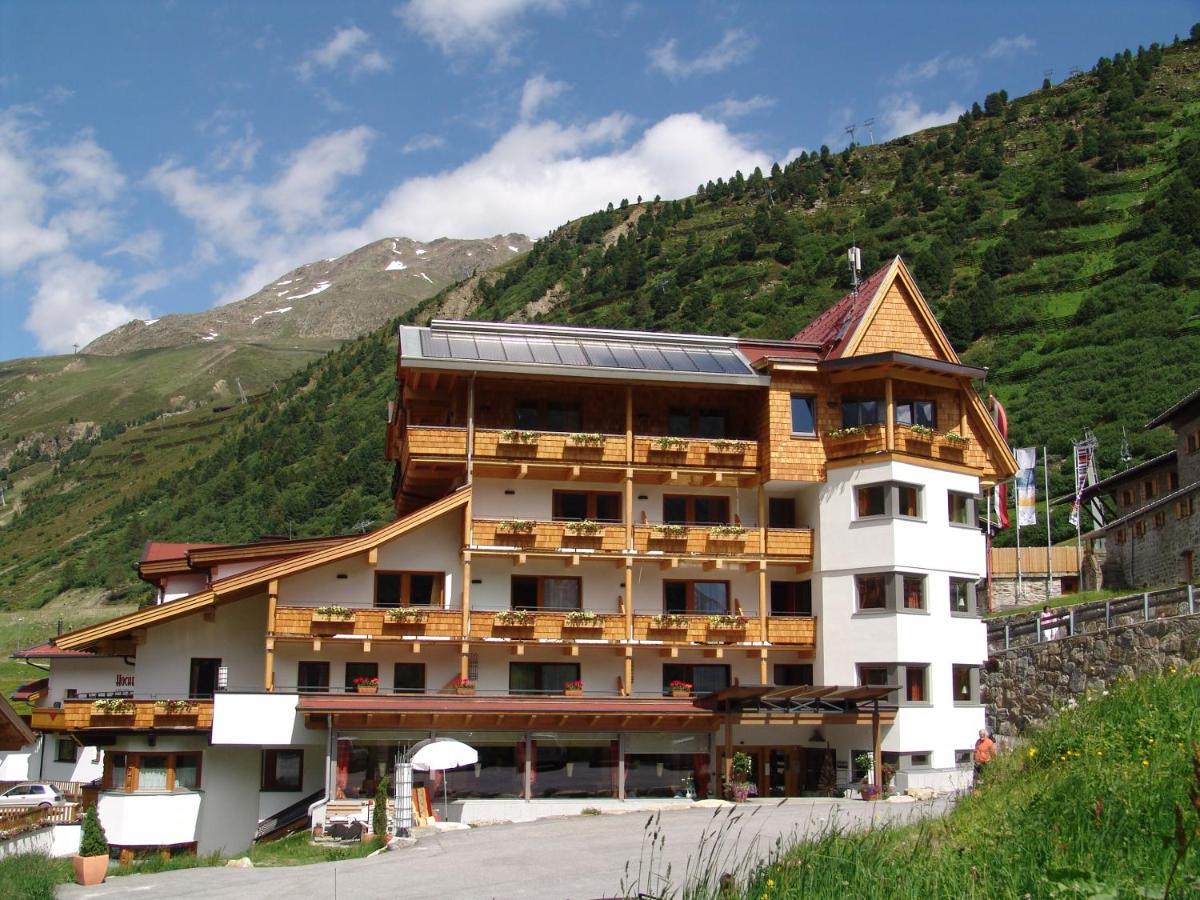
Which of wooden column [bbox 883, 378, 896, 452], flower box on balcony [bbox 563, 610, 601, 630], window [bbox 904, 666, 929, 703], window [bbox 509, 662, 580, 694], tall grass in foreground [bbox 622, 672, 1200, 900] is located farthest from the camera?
window [bbox 509, 662, 580, 694]

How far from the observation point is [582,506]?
45281 millimetres

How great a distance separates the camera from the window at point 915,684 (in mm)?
41938

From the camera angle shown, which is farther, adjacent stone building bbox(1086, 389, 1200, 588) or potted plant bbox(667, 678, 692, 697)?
adjacent stone building bbox(1086, 389, 1200, 588)

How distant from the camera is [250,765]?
1596 inches

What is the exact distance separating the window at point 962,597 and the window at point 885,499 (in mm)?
2756

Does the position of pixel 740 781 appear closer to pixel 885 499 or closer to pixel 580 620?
pixel 580 620

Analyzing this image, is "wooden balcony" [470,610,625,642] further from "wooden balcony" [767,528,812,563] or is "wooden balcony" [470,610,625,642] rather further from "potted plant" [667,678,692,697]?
"wooden balcony" [767,528,812,563]

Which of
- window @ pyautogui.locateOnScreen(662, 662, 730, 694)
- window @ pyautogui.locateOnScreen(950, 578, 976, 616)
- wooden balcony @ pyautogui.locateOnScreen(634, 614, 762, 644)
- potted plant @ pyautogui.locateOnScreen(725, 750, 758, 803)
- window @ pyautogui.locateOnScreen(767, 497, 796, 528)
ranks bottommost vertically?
potted plant @ pyautogui.locateOnScreen(725, 750, 758, 803)

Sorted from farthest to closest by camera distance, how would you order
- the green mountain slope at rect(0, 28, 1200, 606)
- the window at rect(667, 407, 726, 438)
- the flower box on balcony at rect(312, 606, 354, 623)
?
1. the green mountain slope at rect(0, 28, 1200, 606)
2. the window at rect(667, 407, 726, 438)
3. the flower box on balcony at rect(312, 606, 354, 623)

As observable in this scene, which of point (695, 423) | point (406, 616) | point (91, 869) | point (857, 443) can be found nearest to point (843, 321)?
point (857, 443)

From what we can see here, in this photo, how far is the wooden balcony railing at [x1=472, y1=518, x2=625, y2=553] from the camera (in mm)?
42625

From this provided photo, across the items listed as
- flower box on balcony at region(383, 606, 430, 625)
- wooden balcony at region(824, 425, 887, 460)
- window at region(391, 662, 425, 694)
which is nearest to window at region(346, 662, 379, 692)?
window at region(391, 662, 425, 694)

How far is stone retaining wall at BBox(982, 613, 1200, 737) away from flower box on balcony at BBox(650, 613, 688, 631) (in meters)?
11.7

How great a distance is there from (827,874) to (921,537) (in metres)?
30.4
